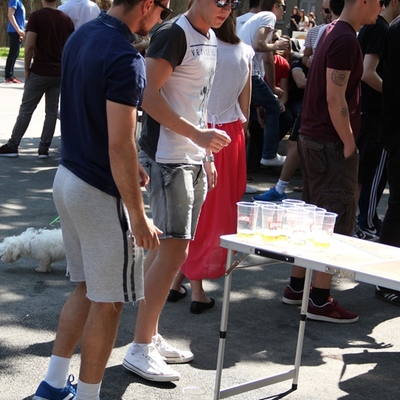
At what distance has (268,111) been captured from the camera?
31.0 feet

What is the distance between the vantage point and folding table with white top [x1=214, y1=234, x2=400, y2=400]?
128 inches

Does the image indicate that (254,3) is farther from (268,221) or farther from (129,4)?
(129,4)

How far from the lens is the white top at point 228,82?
512 cm

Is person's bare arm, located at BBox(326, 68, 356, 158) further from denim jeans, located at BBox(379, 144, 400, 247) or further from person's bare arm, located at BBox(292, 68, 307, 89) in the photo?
person's bare arm, located at BBox(292, 68, 307, 89)

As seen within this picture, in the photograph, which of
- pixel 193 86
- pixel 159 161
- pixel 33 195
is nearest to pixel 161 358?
pixel 159 161

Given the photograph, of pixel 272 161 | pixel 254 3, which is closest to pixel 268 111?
pixel 272 161

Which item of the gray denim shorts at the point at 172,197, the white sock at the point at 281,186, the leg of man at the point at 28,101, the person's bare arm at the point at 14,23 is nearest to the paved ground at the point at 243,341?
the gray denim shorts at the point at 172,197

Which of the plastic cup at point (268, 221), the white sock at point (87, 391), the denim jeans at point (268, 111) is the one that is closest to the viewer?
the white sock at point (87, 391)

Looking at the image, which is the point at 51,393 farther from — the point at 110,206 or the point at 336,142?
the point at 336,142

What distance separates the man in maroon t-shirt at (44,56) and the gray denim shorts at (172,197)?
234 inches

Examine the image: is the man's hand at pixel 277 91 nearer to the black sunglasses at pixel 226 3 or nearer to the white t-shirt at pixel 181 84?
the black sunglasses at pixel 226 3

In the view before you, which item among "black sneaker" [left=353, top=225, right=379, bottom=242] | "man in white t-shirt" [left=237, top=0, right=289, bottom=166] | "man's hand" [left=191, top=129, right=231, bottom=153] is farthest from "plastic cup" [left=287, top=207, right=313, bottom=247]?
"man in white t-shirt" [left=237, top=0, right=289, bottom=166]

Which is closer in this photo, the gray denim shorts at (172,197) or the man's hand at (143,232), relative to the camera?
the man's hand at (143,232)

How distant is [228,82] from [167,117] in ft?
4.71
